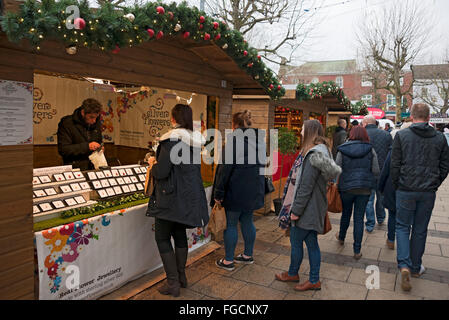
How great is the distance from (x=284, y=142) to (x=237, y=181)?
308 cm

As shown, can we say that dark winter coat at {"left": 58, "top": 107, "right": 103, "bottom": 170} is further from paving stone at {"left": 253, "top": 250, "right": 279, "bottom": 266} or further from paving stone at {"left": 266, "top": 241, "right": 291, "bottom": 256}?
paving stone at {"left": 266, "top": 241, "right": 291, "bottom": 256}

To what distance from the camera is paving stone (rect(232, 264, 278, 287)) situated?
3775 mm

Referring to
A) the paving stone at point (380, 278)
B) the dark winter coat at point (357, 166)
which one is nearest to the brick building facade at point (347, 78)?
the dark winter coat at point (357, 166)

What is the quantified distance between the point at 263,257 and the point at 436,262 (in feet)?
7.25

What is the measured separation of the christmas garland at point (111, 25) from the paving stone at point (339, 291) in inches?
116

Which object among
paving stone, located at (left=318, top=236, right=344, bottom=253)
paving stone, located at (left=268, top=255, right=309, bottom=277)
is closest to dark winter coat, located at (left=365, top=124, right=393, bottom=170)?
paving stone, located at (left=318, top=236, right=344, bottom=253)

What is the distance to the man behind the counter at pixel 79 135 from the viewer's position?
13.2 feet

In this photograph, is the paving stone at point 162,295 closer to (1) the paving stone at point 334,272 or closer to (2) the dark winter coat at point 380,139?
(1) the paving stone at point 334,272

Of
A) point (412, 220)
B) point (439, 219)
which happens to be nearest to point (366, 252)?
point (412, 220)

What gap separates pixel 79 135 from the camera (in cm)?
410

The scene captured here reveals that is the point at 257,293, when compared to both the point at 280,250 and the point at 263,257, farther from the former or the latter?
the point at 280,250
